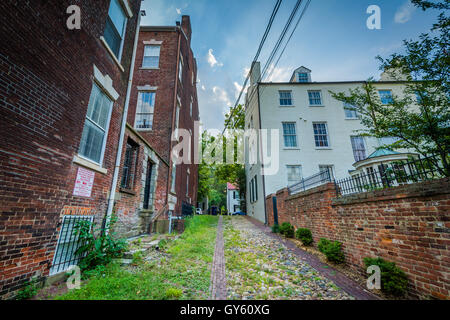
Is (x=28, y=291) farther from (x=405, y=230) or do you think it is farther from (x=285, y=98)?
(x=285, y=98)

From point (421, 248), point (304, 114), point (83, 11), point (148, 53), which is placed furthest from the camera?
point (304, 114)

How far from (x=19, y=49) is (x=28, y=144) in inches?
61.0

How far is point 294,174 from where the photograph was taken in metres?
14.9

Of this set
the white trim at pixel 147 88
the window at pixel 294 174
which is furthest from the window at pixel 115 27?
the window at pixel 294 174

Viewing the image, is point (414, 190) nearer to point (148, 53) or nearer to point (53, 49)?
point (53, 49)

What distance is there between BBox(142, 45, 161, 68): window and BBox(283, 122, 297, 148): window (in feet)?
36.2

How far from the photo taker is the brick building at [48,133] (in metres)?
2.84

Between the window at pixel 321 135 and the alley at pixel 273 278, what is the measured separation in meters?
11.6

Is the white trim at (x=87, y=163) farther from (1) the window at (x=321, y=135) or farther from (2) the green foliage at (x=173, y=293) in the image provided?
(1) the window at (x=321, y=135)

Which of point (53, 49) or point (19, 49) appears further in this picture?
point (53, 49)

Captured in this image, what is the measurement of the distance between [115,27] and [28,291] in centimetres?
745

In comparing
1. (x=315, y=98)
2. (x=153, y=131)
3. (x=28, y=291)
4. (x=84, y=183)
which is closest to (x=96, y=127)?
(x=84, y=183)
